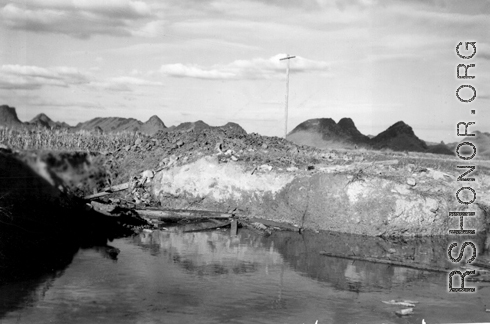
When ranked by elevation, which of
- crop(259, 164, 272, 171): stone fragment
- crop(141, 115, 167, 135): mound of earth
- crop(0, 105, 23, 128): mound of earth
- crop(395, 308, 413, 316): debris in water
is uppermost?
crop(141, 115, 167, 135): mound of earth

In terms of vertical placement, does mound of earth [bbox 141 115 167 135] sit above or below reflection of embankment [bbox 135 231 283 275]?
above

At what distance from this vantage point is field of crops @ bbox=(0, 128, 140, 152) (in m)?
29.1

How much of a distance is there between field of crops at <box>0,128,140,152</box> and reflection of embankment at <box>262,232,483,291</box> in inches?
611

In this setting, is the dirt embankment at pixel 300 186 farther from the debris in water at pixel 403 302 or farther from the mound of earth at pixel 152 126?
the mound of earth at pixel 152 126

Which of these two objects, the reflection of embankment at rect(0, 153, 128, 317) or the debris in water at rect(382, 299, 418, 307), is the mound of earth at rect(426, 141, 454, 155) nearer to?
the reflection of embankment at rect(0, 153, 128, 317)

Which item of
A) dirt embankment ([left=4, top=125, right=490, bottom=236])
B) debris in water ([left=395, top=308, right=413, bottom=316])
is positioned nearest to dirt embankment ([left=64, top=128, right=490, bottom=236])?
dirt embankment ([left=4, top=125, right=490, bottom=236])

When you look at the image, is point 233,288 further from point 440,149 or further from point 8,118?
point 440,149

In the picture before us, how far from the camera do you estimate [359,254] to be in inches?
569

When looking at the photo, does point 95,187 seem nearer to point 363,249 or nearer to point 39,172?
point 39,172

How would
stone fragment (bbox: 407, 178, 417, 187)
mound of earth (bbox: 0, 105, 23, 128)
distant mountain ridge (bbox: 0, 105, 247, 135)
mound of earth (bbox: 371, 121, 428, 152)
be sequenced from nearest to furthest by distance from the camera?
stone fragment (bbox: 407, 178, 417, 187) < mound of earth (bbox: 0, 105, 23, 128) < distant mountain ridge (bbox: 0, 105, 247, 135) < mound of earth (bbox: 371, 121, 428, 152)

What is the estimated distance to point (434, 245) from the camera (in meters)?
15.9

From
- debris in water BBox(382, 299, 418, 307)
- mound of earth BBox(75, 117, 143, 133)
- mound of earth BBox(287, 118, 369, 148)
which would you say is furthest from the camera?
mound of earth BBox(75, 117, 143, 133)

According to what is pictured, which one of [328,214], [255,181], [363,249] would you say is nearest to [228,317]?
[363,249]

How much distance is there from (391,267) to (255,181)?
7.06 metres
